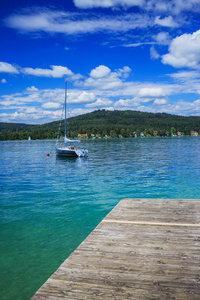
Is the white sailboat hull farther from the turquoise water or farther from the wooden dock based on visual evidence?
Answer: the wooden dock

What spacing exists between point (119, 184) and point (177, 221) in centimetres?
1217

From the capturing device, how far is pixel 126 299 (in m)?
3.62

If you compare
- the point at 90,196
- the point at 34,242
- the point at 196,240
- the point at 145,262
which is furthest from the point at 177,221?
the point at 90,196

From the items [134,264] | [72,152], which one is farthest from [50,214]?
[72,152]

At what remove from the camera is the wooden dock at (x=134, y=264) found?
3799 mm

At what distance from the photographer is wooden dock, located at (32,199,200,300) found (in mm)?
3799

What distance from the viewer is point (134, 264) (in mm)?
4625

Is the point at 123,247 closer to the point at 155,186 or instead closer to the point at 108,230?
the point at 108,230

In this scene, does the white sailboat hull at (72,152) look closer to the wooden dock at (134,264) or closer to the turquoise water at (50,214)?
the turquoise water at (50,214)

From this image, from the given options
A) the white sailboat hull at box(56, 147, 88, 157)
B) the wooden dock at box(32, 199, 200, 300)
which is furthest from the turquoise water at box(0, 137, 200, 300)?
the white sailboat hull at box(56, 147, 88, 157)

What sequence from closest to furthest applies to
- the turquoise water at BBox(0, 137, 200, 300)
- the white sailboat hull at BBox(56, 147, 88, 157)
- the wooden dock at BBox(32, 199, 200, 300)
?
the wooden dock at BBox(32, 199, 200, 300) < the turquoise water at BBox(0, 137, 200, 300) < the white sailboat hull at BBox(56, 147, 88, 157)

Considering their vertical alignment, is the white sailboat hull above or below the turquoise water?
above

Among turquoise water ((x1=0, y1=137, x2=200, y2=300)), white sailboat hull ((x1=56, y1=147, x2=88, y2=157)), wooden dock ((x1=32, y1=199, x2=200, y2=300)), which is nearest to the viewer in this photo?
wooden dock ((x1=32, y1=199, x2=200, y2=300))

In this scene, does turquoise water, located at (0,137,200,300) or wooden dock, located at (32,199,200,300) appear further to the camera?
turquoise water, located at (0,137,200,300)
